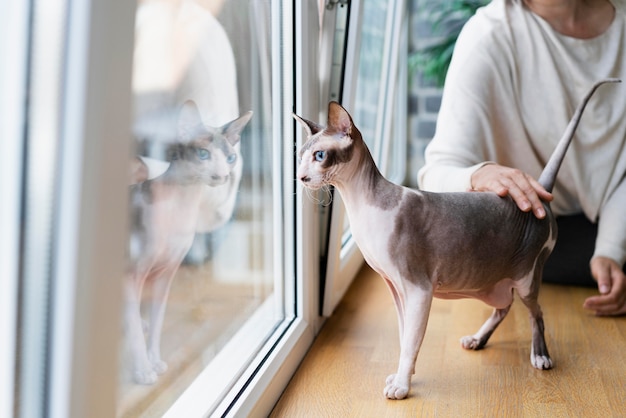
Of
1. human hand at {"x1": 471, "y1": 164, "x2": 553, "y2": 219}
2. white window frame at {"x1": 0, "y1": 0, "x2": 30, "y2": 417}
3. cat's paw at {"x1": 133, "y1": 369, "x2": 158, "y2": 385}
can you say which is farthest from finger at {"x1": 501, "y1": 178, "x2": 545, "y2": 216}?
white window frame at {"x1": 0, "y1": 0, "x2": 30, "y2": 417}

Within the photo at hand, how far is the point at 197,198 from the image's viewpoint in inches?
38.7

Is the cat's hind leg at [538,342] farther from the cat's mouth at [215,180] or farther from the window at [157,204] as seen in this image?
the cat's mouth at [215,180]

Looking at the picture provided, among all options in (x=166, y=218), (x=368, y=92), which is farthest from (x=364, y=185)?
(x=368, y=92)

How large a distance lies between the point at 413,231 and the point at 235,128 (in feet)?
0.95

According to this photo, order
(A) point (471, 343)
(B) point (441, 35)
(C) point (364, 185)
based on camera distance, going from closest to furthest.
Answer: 1. (C) point (364, 185)
2. (A) point (471, 343)
3. (B) point (441, 35)

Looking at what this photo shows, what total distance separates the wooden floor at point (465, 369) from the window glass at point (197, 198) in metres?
0.14

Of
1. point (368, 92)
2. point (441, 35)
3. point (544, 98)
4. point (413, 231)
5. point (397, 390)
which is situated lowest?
point (397, 390)

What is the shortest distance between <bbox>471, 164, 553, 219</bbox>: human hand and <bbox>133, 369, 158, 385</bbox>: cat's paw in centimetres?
60

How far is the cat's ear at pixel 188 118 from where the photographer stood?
91 centimetres

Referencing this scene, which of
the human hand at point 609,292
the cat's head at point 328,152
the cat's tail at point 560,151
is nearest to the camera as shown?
the cat's head at point 328,152

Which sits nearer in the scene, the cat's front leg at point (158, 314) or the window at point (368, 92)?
the cat's front leg at point (158, 314)

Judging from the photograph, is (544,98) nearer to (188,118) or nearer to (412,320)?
(412,320)

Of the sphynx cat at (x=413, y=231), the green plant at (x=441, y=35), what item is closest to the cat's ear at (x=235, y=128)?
the sphynx cat at (x=413, y=231)

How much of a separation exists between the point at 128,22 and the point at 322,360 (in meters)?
0.88
